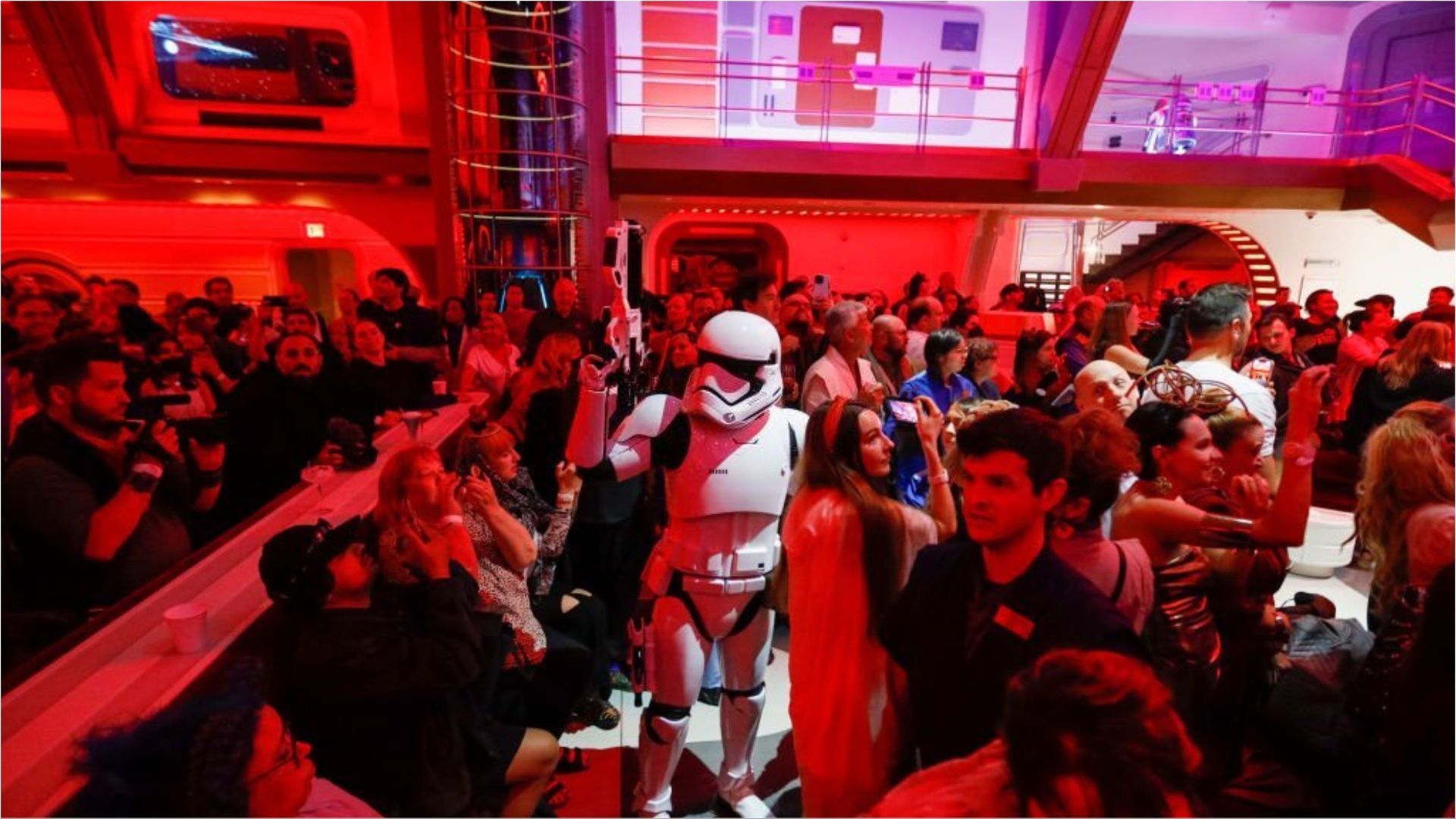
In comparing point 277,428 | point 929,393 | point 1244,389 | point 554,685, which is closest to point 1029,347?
point 929,393

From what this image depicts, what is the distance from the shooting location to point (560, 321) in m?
5.26

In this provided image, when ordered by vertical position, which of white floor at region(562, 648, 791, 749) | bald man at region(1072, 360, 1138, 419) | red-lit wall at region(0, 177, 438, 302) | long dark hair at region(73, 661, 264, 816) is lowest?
white floor at region(562, 648, 791, 749)

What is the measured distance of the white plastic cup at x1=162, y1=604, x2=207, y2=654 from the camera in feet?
5.56

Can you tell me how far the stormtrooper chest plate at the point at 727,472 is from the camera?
2.26 m

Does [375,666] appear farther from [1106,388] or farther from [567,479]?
[1106,388]

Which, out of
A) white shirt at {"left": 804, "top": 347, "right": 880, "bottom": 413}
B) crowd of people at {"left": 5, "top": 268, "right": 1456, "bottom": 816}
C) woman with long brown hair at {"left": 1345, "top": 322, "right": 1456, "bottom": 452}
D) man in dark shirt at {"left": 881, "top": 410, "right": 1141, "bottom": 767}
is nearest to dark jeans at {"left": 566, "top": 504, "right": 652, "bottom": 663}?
crowd of people at {"left": 5, "top": 268, "right": 1456, "bottom": 816}

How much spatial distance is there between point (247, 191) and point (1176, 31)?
1380 cm

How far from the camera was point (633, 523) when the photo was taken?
3.44m

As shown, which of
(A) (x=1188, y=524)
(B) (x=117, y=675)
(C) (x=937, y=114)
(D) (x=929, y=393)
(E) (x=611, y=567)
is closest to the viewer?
(B) (x=117, y=675)

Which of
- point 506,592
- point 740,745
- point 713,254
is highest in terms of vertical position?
point 713,254

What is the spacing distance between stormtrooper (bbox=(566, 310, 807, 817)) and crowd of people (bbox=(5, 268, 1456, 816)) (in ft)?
0.51

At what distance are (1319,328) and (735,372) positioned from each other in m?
5.94

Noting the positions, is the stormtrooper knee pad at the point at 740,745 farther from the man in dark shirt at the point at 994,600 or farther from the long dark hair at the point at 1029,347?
the long dark hair at the point at 1029,347

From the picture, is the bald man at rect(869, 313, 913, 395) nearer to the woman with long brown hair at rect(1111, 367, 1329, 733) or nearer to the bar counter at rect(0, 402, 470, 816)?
the woman with long brown hair at rect(1111, 367, 1329, 733)
